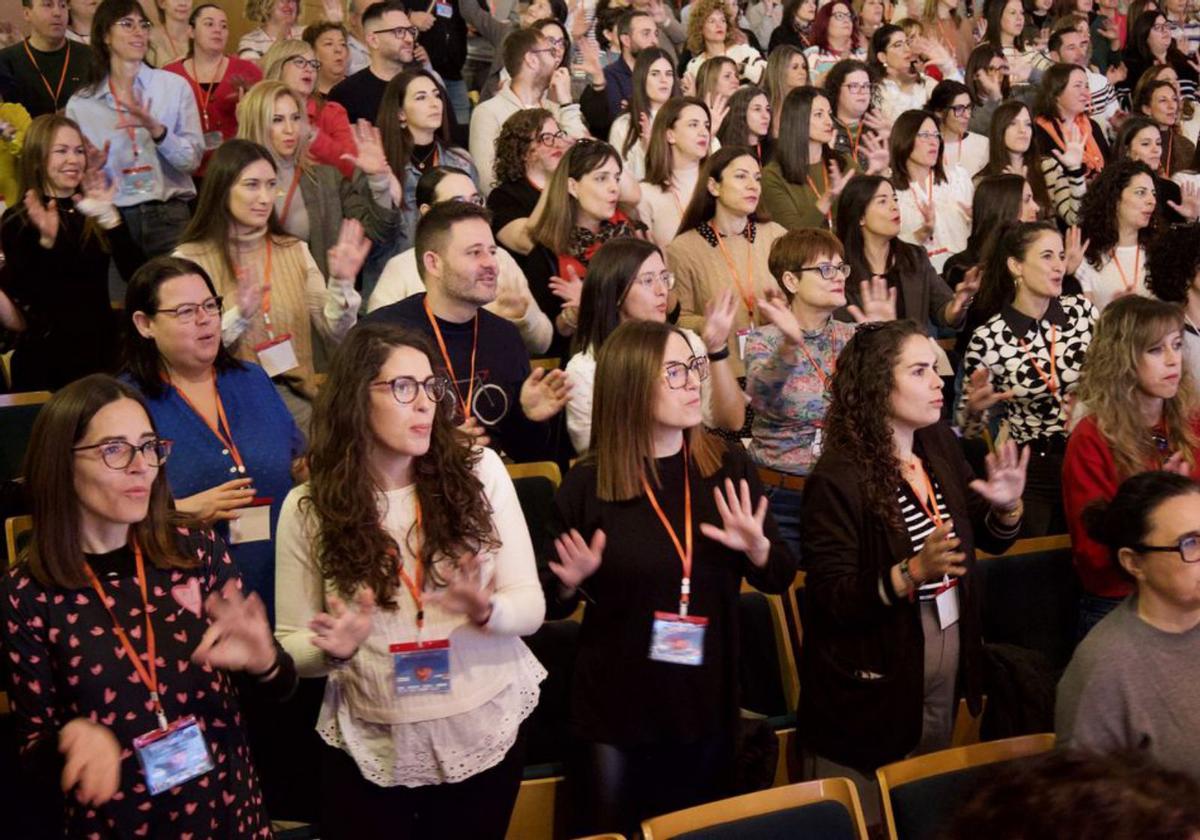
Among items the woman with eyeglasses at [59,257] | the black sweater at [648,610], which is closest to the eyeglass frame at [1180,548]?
the black sweater at [648,610]

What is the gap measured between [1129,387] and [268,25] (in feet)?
16.4

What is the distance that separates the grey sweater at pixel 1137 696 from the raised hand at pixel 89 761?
168 centimetres

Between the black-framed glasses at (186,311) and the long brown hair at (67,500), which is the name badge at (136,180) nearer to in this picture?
the black-framed glasses at (186,311)

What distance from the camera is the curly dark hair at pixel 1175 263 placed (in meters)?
4.51

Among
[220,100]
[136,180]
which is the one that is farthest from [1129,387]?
[220,100]

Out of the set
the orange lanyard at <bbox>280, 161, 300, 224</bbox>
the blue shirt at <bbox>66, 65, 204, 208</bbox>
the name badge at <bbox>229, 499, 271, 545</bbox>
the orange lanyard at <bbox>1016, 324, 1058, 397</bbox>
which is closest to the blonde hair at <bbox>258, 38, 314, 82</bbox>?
the blue shirt at <bbox>66, 65, 204, 208</bbox>

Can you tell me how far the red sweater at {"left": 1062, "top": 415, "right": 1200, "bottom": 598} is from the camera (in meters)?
3.32

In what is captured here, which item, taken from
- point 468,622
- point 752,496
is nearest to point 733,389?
point 752,496

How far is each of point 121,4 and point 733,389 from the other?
3.13 meters

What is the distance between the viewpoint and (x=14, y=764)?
2754 millimetres

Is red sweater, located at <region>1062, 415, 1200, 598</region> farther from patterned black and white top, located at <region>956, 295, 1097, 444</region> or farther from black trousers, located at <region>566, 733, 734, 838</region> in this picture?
black trousers, located at <region>566, 733, 734, 838</region>

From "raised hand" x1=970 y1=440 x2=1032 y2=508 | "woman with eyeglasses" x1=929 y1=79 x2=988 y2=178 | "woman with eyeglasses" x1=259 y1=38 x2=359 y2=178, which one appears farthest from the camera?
"woman with eyeglasses" x1=929 y1=79 x2=988 y2=178

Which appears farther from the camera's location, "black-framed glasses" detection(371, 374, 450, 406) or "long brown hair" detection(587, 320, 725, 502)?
"long brown hair" detection(587, 320, 725, 502)

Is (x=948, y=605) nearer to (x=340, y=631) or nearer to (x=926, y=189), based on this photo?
(x=340, y=631)
